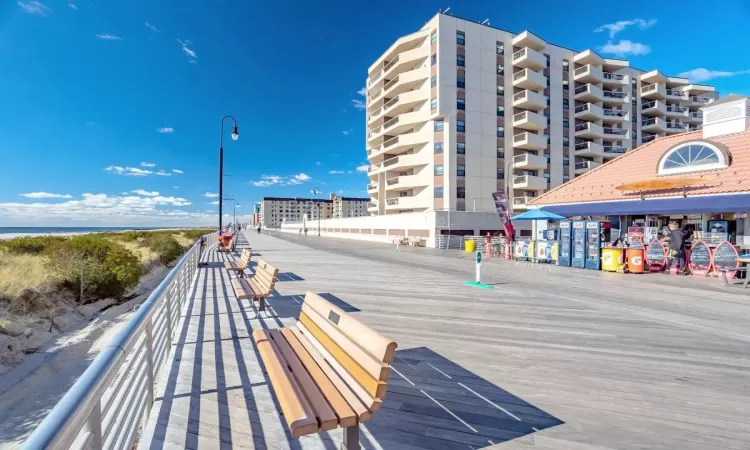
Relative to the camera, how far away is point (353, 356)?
232cm

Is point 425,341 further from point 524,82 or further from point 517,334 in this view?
point 524,82

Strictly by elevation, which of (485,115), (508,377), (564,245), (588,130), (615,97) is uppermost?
(615,97)

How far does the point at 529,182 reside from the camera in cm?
4041

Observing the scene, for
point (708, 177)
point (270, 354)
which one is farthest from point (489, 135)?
point (270, 354)

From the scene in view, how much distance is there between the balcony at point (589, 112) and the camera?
4491 centimetres

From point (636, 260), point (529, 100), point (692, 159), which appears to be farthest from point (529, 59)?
point (636, 260)

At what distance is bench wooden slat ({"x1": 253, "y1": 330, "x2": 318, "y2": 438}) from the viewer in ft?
6.19

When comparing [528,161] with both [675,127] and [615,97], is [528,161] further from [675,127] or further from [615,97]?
[675,127]

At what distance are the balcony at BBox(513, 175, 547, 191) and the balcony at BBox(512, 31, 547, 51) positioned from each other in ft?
51.5

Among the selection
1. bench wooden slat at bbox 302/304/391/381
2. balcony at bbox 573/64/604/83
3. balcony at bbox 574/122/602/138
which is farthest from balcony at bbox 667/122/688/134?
bench wooden slat at bbox 302/304/391/381

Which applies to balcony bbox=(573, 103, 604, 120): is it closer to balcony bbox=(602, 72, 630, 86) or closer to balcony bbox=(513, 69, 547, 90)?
balcony bbox=(602, 72, 630, 86)

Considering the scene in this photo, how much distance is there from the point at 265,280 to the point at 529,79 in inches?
1695

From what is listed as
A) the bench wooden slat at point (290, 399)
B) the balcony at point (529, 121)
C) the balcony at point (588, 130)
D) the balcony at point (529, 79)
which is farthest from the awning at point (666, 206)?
the balcony at point (588, 130)

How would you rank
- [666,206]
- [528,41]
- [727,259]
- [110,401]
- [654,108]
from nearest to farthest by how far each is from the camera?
[110,401], [727,259], [666,206], [528,41], [654,108]
